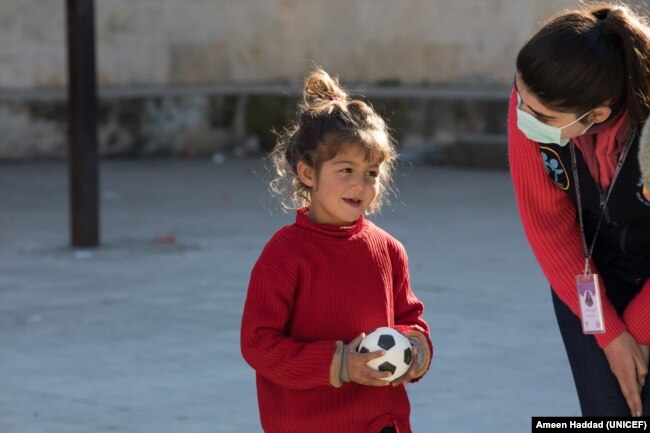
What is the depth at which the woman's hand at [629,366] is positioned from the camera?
3250 millimetres

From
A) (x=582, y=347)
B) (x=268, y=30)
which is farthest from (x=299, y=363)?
(x=268, y=30)

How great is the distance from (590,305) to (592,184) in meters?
0.30

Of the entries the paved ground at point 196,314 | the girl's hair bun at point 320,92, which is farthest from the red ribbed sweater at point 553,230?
the paved ground at point 196,314

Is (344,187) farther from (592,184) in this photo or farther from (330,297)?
(592,184)

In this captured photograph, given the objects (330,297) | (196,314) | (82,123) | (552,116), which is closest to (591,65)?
(552,116)

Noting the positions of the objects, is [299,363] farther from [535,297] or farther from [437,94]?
[437,94]

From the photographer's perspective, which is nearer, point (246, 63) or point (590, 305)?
point (590, 305)

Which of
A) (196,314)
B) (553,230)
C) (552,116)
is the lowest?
(196,314)

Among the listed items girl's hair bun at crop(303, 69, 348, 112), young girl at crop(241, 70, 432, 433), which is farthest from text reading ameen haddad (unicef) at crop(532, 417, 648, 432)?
girl's hair bun at crop(303, 69, 348, 112)

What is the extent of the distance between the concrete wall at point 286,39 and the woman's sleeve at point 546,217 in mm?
11723

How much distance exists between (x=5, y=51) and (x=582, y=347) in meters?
11.9

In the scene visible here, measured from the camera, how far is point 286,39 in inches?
658

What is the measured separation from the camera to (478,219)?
34.1 ft

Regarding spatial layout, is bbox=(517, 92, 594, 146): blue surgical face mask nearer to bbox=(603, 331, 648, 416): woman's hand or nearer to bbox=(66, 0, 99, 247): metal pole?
bbox=(603, 331, 648, 416): woman's hand
